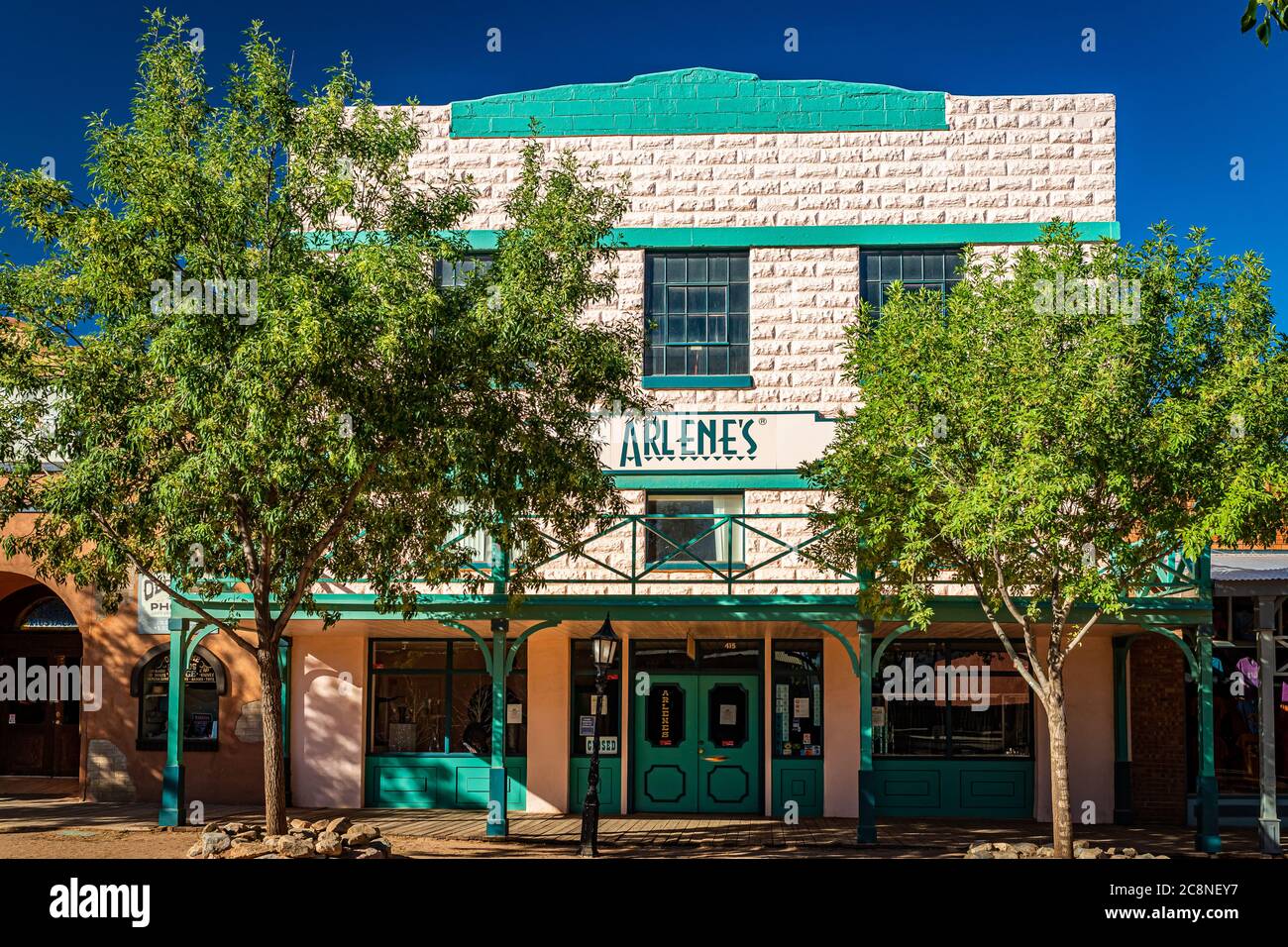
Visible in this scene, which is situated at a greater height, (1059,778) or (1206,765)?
(1059,778)

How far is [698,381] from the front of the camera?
768 inches

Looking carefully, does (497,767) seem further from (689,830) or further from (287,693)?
(287,693)

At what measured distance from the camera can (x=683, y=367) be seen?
780 inches

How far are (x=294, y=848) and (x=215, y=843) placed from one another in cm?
90

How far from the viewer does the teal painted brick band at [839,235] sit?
1955 cm

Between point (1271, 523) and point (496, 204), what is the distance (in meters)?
11.9

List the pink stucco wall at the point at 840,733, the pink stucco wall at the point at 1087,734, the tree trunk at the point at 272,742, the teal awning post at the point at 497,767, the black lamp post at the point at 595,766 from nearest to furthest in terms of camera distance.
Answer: the tree trunk at the point at 272,742 → the black lamp post at the point at 595,766 → the teal awning post at the point at 497,767 → the pink stucco wall at the point at 1087,734 → the pink stucco wall at the point at 840,733

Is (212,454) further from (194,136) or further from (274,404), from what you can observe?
(194,136)

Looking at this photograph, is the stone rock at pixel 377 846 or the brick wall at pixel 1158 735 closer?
the stone rock at pixel 377 846

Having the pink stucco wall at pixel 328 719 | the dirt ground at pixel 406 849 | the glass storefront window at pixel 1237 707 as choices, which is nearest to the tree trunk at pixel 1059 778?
the dirt ground at pixel 406 849

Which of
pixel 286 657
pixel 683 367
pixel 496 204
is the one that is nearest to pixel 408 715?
pixel 286 657

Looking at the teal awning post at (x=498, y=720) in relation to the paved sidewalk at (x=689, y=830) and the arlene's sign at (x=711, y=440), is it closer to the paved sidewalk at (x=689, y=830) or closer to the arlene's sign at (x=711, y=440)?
the paved sidewalk at (x=689, y=830)

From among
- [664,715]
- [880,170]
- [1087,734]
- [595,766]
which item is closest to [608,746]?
[664,715]

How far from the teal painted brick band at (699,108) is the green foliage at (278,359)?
6.30 meters
